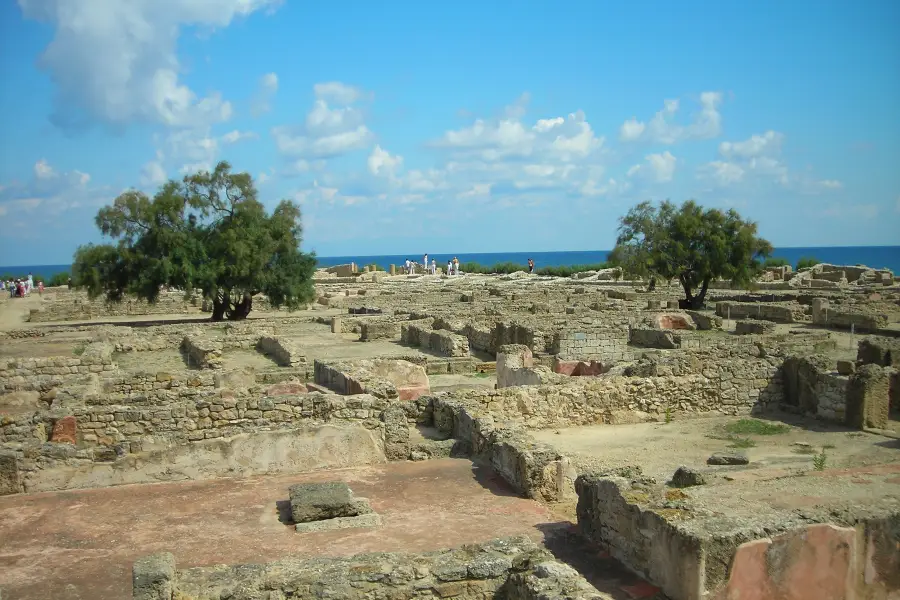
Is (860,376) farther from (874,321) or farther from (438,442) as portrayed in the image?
(874,321)

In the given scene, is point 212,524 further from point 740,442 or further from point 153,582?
point 740,442

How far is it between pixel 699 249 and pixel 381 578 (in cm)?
3492

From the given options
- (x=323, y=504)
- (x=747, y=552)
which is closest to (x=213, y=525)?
(x=323, y=504)

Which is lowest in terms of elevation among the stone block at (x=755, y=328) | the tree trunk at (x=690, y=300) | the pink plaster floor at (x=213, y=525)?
the pink plaster floor at (x=213, y=525)

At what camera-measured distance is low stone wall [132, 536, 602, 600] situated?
5891mm

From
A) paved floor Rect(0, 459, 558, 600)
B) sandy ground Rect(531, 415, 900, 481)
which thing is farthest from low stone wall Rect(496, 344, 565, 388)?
paved floor Rect(0, 459, 558, 600)

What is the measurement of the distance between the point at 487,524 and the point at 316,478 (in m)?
2.59

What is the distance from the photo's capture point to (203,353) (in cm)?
2286

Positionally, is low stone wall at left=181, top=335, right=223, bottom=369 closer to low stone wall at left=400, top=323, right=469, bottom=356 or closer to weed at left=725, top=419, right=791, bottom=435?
low stone wall at left=400, top=323, right=469, bottom=356

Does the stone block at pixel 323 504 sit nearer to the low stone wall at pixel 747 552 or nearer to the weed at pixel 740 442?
the low stone wall at pixel 747 552

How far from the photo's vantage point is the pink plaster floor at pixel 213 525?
7211 mm

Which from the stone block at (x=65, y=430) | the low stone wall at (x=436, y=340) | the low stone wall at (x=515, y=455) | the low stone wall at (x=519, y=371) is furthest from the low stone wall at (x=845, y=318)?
the stone block at (x=65, y=430)

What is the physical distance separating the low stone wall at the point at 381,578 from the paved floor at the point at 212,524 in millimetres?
898

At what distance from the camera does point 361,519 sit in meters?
8.18
